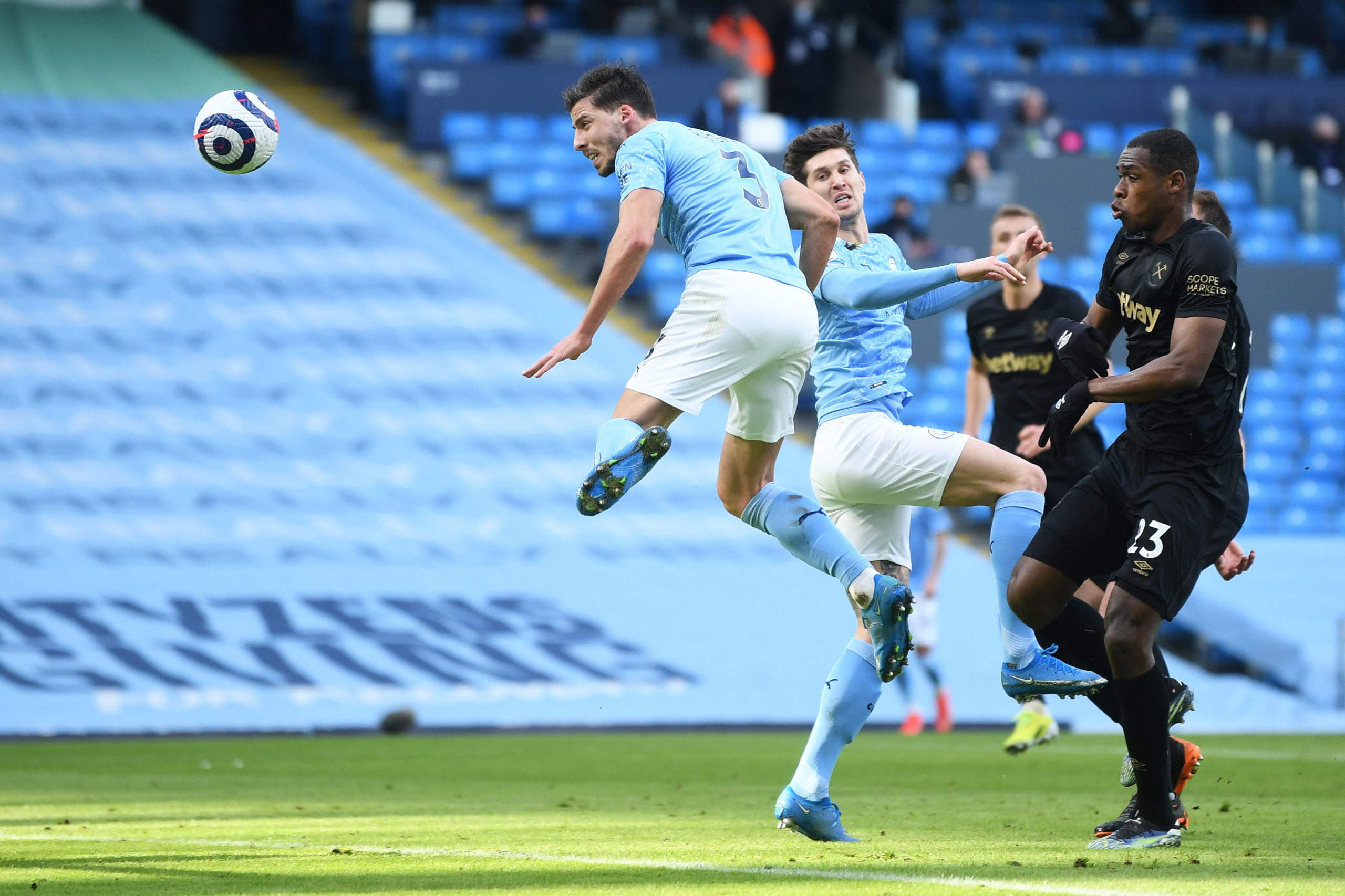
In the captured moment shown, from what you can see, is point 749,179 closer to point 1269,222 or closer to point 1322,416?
point 1322,416

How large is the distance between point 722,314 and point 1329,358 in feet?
51.5

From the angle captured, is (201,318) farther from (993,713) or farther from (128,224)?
(993,713)

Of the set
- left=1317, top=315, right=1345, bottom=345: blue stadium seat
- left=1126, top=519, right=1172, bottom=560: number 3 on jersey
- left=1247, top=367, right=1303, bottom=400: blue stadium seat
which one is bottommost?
left=1247, top=367, right=1303, bottom=400: blue stadium seat

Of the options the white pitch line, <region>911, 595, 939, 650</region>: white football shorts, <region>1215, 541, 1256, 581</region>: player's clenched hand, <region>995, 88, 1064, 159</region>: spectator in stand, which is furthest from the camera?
<region>995, 88, 1064, 159</region>: spectator in stand

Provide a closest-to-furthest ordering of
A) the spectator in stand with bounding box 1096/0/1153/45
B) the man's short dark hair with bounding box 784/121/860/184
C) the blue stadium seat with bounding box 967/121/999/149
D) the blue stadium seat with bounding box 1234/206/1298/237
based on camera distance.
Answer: the man's short dark hair with bounding box 784/121/860/184 → the blue stadium seat with bounding box 1234/206/1298/237 → the blue stadium seat with bounding box 967/121/999/149 → the spectator in stand with bounding box 1096/0/1153/45

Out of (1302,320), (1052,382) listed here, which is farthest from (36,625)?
(1302,320)

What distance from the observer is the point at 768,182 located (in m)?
5.96

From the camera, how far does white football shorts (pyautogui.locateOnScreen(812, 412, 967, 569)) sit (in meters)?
5.92

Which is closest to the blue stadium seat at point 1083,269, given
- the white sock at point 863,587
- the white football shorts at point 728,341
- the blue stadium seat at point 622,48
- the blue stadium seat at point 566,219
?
the blue stadium seat at point 566,219

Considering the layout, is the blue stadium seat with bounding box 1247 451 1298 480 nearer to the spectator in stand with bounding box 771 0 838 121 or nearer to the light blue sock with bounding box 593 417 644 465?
the spectator in stand with bounding box 771 0 838 121

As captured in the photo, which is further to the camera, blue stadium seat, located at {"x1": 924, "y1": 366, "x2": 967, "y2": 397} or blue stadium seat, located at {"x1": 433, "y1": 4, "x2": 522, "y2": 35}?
blue stadium seat, located at {"x1": 433, "y1": 4, "x2": 522, "y2": 35}

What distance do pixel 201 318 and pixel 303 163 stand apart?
353 centimetres

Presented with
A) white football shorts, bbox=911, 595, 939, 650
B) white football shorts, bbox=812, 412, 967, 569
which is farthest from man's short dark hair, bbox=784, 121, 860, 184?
white football shorts, bbox=911, 595, 939, 650

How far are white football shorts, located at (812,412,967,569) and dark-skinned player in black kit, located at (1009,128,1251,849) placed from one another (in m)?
0.41
